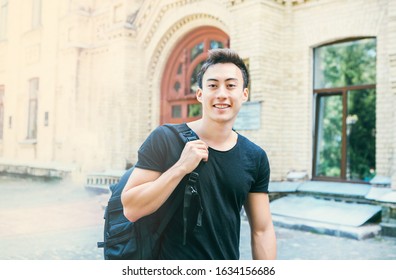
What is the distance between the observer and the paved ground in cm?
329

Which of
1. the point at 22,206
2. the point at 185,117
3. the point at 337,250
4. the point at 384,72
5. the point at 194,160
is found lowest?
the point at 337,250

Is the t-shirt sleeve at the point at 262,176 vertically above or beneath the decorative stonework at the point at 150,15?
beneath

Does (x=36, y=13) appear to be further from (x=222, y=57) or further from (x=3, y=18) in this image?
(x=222, y=57)

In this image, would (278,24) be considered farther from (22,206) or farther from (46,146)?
(22,206)

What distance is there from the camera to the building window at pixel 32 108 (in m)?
3.98

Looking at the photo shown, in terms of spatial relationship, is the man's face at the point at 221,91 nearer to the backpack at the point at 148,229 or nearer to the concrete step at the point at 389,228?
the backpack at the point at 148,229

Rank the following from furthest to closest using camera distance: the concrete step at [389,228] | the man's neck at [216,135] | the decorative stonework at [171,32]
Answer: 1. the decorative stonework at [171,32]
2. the concrete step at [389,228]
3. the man's neck at [216,135]

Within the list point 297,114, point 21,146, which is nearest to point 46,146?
point 21,146

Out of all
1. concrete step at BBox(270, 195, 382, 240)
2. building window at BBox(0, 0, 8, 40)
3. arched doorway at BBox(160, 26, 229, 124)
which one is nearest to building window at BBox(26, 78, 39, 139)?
building window at BBox(0, 0, 8, 40)

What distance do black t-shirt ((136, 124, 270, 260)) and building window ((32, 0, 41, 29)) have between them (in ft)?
9.07

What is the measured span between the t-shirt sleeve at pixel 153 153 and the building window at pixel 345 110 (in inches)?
179

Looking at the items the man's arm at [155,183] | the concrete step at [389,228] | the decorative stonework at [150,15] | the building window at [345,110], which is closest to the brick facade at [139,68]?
the decorative stonework at [150,15]
